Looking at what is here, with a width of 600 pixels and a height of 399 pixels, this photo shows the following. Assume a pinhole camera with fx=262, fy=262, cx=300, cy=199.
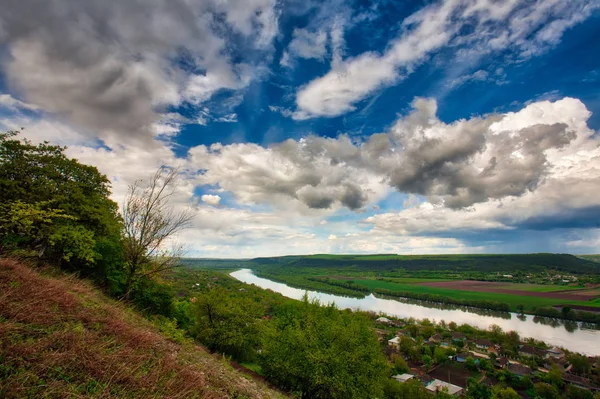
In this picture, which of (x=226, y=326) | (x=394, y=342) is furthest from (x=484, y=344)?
(x=226, y=326)

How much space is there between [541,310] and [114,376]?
11777 centimetres

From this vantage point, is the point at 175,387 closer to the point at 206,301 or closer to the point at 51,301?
the point at 51,301

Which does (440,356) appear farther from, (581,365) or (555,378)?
(581,365)

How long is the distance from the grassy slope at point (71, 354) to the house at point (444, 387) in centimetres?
4193

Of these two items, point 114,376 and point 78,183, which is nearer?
point 114,376

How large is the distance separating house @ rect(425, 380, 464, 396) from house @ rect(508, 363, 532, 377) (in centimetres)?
1422

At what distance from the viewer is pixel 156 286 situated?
860 inches

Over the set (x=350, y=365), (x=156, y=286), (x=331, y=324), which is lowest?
(x=350, y=365)

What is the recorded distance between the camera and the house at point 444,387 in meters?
35.6

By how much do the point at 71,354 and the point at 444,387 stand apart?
147ft

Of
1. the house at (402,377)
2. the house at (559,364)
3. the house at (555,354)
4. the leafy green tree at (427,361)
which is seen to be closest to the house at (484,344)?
the house at (555,354)

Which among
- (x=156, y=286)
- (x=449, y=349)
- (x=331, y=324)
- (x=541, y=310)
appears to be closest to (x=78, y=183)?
(x=156, y=286)

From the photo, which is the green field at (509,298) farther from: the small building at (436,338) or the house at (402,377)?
the house at (402,377)

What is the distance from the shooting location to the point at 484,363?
46.5 m
